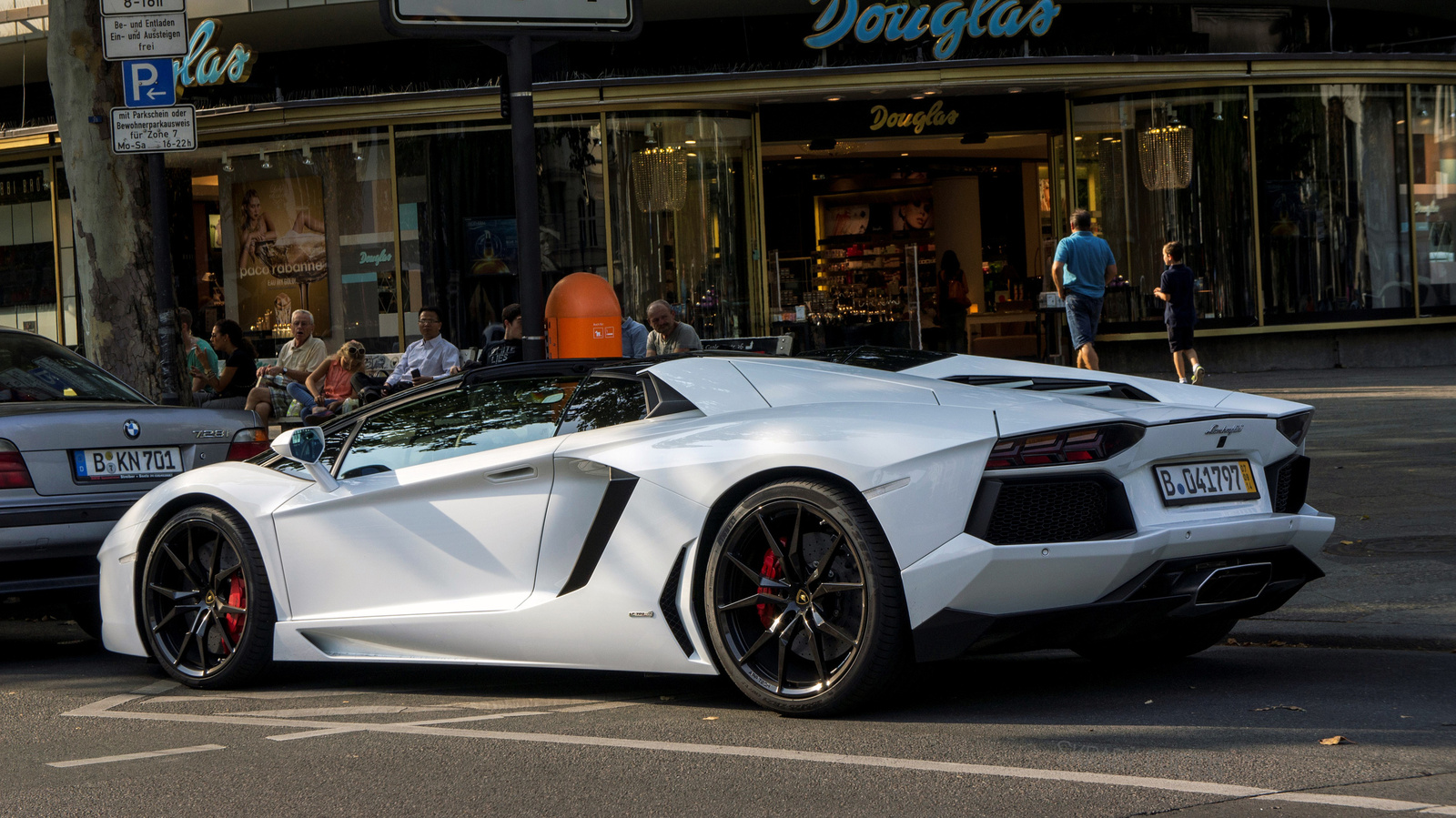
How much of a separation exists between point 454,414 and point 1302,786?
321 cm

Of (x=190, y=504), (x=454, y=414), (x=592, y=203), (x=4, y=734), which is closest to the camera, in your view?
(x=4, y=734)

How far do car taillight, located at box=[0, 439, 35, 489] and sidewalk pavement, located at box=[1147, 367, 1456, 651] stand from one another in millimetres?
5172

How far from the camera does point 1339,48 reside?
20.3 metres

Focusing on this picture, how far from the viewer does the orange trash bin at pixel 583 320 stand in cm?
949

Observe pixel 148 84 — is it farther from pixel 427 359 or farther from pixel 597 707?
pixel 597 707

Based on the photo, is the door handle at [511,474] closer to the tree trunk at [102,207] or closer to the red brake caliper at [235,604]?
the red brake caliper at [235,604]

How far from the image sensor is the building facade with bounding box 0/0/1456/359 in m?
18.4

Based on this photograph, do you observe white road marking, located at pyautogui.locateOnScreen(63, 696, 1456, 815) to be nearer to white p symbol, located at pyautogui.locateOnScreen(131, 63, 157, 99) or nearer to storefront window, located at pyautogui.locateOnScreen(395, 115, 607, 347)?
white p symbol, located at pyautogui.locateOnScreen(131, 63, 157, 99)

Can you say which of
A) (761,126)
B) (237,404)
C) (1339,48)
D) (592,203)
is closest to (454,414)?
(237,404)

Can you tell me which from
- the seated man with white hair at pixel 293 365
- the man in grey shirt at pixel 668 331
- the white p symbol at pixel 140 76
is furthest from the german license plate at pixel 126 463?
the seated man with white hair at pixel 293 365

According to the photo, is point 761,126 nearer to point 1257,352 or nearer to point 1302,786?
point 1257,352

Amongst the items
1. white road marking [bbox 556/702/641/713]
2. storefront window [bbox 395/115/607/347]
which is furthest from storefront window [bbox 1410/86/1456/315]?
white road marking [bbox 556/702/641/713]

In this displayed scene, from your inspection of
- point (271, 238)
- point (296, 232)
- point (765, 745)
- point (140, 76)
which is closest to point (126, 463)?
point (140, 76)

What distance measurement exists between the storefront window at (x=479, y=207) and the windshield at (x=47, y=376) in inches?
409
